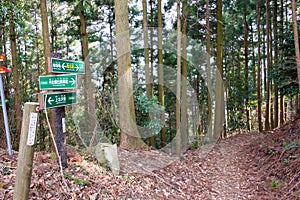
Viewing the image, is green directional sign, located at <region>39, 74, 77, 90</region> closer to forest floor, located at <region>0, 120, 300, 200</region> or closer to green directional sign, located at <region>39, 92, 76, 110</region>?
green directional sign, located at <region>39, 92, 76, 110</region>

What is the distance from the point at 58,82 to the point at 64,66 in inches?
13.1

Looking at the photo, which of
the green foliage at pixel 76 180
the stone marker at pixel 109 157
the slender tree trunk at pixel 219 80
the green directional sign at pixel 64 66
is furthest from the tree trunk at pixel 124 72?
the slender tree trunk at pixel 219 80

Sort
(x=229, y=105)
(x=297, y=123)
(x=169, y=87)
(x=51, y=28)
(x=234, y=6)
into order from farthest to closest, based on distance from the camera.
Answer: (x=229, y=105), (x=169, y=87), (x=234, y=6), (x=51, y=28), (x=297, y=123)

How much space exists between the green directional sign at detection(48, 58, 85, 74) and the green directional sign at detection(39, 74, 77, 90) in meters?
0.13

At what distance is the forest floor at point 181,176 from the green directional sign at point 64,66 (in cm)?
151

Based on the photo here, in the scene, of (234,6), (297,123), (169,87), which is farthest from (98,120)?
(234,6)

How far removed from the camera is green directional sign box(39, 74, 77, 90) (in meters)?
2.93

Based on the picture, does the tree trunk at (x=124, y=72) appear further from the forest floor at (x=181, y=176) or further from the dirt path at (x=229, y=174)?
the dirt path at (x=229, y=174)

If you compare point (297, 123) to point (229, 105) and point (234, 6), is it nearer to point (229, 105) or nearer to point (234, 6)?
point (234, 6)

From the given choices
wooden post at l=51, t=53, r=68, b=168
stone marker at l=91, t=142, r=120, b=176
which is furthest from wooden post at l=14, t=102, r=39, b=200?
stone marker at l=91, t=142, r=120, b=176

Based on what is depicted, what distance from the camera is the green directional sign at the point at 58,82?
115 inches

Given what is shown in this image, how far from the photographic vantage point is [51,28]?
40.3 feet

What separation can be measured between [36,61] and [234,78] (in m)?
14.7

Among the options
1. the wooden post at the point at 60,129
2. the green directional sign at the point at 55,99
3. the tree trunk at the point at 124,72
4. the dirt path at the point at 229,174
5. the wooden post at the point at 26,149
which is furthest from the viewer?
the tree trunk at the point at 124,72
